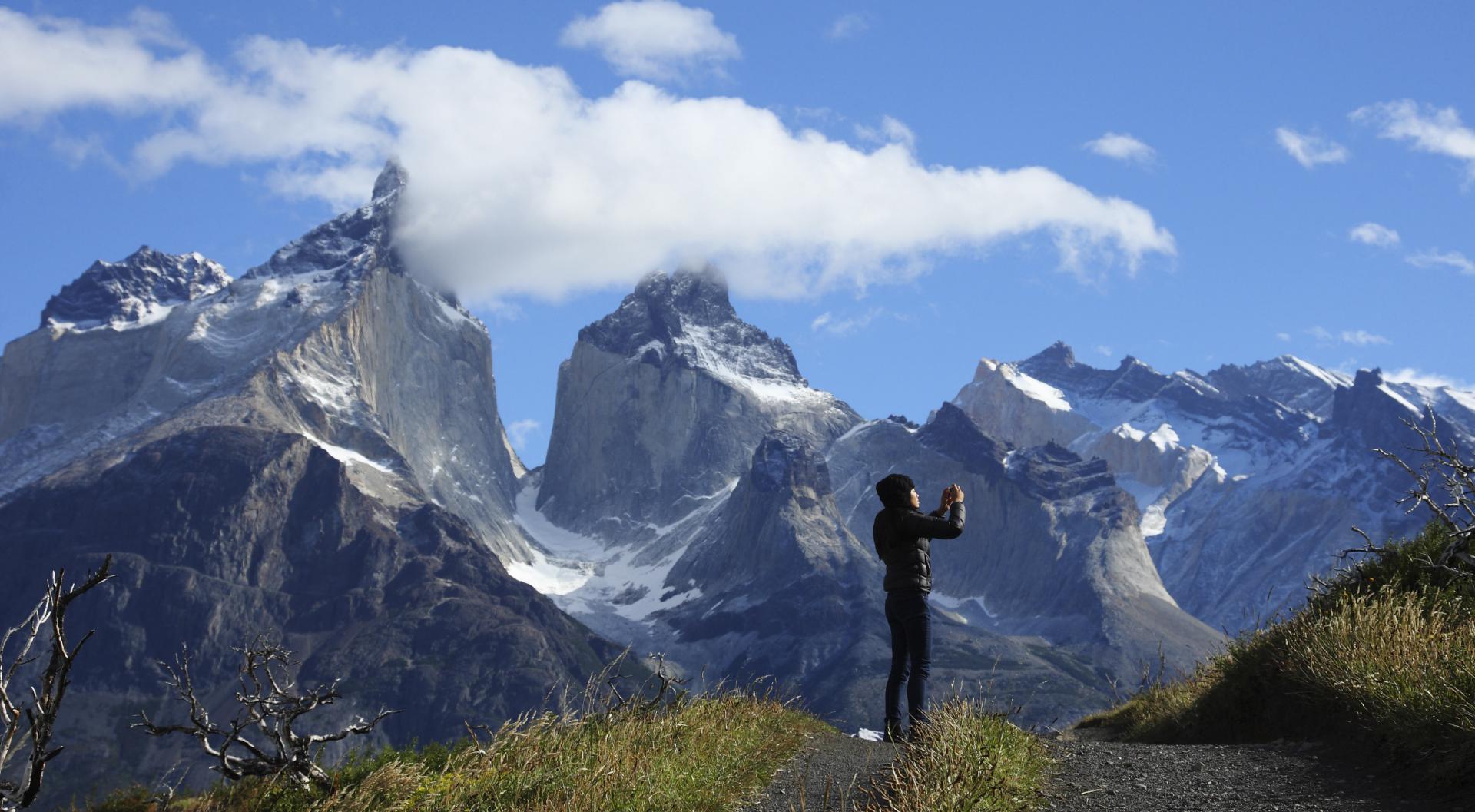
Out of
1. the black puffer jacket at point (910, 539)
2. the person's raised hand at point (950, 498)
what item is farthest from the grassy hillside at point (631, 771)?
the person's raised hand at point (950, 498)

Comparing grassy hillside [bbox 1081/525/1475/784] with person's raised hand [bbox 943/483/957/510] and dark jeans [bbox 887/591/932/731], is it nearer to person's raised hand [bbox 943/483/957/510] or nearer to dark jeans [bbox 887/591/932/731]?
dark jeans [bbox 887/591/932/731]

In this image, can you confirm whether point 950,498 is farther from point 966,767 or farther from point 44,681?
point 44,681

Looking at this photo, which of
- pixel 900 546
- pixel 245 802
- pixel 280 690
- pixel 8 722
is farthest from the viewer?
pixel 900 546

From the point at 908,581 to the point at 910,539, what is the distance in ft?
1.81

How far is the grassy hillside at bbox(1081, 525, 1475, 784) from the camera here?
44.1 ft

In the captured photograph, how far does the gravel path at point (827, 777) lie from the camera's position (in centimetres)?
1354

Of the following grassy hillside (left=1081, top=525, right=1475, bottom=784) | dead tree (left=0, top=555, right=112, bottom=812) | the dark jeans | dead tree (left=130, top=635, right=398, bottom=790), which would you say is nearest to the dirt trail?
grassy hillside (left=1081, top=525, right=1475, bottom=784)

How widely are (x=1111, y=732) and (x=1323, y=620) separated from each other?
7393 mm

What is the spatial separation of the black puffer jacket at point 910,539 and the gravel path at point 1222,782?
2.76m

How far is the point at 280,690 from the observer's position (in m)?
16.9

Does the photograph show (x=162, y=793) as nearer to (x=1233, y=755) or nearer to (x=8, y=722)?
(x=8, y=722)

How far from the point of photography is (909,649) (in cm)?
1831

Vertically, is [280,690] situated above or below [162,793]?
above

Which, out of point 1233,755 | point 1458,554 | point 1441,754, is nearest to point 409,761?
point 1233,755
